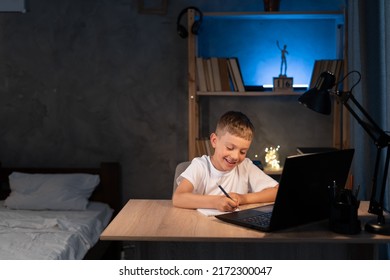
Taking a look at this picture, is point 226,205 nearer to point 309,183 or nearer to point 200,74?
point 309,183

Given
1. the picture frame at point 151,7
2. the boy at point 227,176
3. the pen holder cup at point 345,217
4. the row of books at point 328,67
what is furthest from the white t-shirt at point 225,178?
the picture frame at point 151,7

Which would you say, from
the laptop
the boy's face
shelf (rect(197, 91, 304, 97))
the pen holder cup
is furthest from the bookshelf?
the pen holder cup

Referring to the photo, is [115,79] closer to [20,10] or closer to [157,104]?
[157,104]

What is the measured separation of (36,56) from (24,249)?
5.51 ft

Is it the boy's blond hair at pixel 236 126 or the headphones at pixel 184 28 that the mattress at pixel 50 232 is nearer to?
the boy's blond hair at pixel 236 126

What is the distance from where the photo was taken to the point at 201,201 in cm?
201

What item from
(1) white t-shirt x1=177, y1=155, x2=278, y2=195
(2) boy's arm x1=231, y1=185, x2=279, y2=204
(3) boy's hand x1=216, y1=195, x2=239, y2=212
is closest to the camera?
(3) boy's hand x1=216, y1=195, x2=239, y2=212

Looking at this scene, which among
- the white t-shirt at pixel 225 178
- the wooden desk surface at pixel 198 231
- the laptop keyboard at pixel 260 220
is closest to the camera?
the wooden desk surface at pixel 198 231

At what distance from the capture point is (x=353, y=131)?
3309 mm

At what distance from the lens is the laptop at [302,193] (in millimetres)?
1669

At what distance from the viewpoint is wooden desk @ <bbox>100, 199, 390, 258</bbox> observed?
1.66 metres

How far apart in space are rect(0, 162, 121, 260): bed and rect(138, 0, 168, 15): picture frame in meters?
1.05

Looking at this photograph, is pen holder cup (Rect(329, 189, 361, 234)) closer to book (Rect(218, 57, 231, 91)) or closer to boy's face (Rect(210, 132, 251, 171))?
boy's face (Rect(210, 132, 251, 171))
